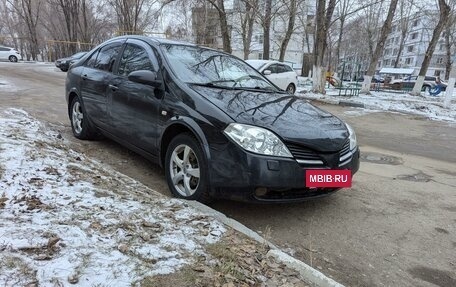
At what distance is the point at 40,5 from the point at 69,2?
11.1 meters

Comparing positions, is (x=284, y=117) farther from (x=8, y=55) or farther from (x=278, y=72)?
(x=8, y=55)

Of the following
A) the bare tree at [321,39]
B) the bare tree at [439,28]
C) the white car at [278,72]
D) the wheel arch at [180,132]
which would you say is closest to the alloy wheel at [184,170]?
the wheel arch at [180,132]

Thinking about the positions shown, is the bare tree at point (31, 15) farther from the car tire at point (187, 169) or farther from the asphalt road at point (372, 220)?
the car tire at point (187, 169)

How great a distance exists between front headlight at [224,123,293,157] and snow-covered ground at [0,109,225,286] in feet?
2.31

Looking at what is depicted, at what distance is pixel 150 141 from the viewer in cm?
416

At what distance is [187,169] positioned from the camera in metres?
3.69

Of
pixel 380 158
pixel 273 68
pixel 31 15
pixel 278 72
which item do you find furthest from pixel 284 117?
pixel 31 15

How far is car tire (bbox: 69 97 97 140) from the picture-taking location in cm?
567

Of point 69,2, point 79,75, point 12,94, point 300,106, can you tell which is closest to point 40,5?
point 69,2

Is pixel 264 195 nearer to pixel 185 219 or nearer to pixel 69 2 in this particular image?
pixel 185 219

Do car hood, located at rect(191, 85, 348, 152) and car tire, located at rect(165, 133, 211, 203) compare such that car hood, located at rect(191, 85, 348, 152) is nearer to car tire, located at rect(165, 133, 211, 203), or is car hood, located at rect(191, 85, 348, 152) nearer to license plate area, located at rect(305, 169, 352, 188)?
license plate area, located at rect(305, 169, 352, 188)

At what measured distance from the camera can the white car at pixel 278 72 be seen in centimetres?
1483

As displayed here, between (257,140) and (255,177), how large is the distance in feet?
1.03

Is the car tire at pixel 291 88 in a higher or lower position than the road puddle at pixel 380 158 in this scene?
higher
